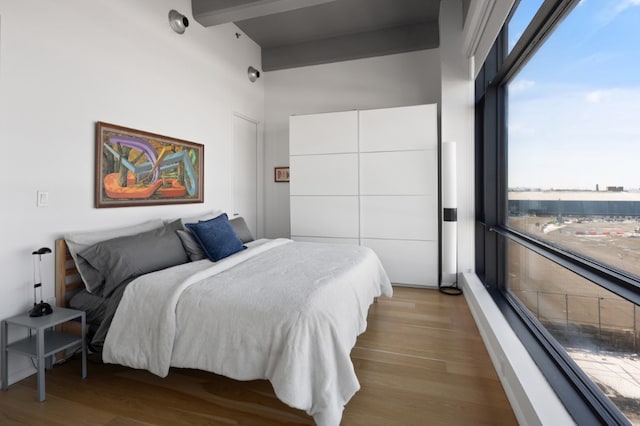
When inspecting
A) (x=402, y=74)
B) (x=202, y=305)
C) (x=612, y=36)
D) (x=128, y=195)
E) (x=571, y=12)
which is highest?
(x=402, y=74)

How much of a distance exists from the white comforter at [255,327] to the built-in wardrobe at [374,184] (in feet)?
5.92

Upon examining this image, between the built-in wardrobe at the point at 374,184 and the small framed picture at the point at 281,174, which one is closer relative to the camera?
the built-in wardrobe at the point at 374,184

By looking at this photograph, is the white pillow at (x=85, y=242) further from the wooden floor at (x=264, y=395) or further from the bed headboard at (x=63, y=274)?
the wooden floor at (x=264, y=395)

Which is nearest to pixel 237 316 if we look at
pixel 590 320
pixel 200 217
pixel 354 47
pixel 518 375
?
pixel 518 375

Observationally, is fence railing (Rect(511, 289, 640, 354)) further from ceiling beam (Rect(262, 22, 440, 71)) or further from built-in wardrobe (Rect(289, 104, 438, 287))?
ceiling beam (Rect(262, 22, 440, 71))

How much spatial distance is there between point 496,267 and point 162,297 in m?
2.97

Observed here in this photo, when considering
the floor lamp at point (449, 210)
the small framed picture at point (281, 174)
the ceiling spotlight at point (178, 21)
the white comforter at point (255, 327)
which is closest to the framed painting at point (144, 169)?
the white comforter at point (255, 327)

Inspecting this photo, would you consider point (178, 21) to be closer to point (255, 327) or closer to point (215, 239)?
point (215, 239)

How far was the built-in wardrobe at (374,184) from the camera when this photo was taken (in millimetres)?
3889

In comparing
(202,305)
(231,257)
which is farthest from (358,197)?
(202,305)

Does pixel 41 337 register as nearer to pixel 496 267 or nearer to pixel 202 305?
pixel 202 305

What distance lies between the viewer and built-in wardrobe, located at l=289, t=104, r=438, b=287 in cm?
389

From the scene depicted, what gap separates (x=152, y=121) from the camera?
304 centimetres

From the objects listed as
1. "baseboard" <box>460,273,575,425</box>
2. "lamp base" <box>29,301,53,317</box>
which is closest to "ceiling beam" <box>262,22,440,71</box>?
"baseboard" <box>460,273,575,425</box>
